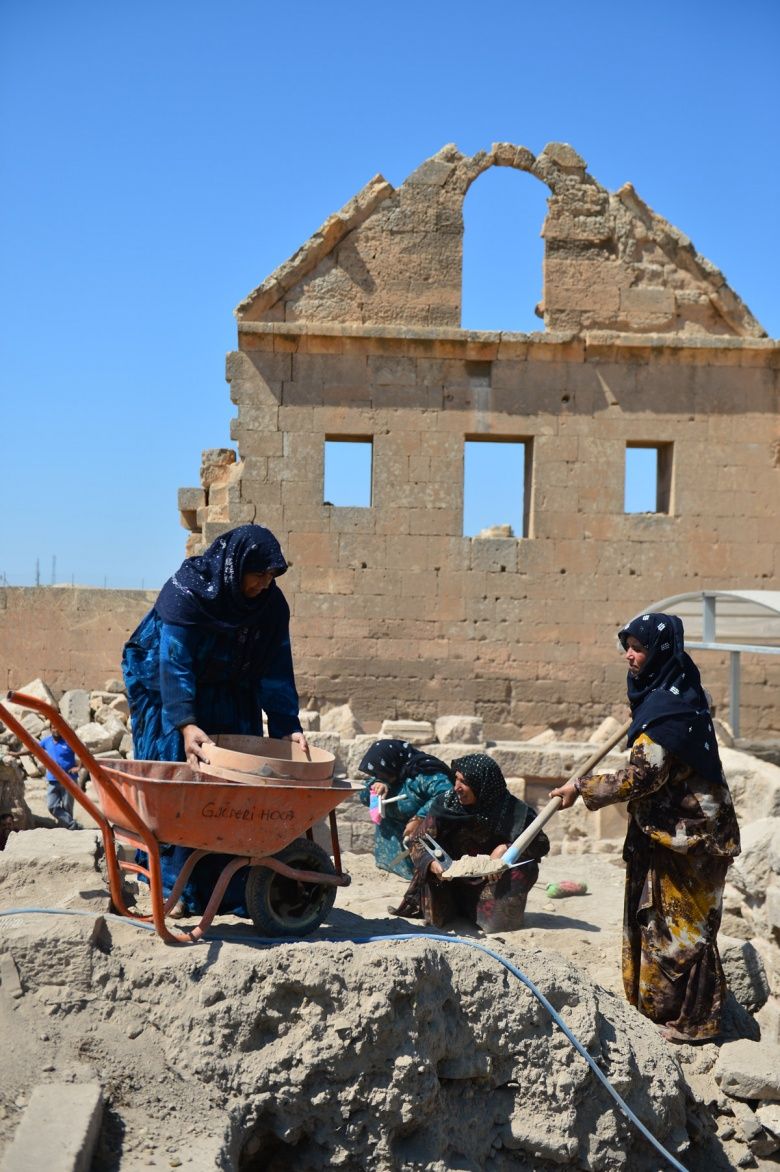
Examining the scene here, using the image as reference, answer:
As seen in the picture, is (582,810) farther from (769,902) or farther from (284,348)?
(284,348)

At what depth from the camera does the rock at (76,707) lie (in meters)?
12.8

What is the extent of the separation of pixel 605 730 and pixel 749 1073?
722 cm

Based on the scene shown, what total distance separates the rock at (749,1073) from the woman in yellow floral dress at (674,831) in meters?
0.20

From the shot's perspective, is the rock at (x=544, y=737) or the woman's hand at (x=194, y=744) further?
the rock at (x=544, y=737)

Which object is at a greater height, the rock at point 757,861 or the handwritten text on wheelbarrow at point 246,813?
the handwritten text on wheelbarrow at point 246,813

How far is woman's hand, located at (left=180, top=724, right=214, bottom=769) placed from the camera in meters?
4.31

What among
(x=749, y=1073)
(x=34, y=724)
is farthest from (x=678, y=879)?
(x=34, y=724)

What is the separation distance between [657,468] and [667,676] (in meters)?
8.35

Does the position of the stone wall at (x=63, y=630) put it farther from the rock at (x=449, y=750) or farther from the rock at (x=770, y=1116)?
the rock at (x=770, y=1116)

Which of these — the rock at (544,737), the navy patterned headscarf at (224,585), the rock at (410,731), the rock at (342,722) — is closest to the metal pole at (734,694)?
the rock at (544,737)

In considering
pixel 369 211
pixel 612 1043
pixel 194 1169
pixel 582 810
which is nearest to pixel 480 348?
pixel 369 211

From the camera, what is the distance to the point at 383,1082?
3.76 m

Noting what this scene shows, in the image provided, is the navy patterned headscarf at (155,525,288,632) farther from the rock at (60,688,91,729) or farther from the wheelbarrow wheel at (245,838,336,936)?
the rock at (60,688,91,729)

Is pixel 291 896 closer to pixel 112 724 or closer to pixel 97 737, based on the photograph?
pixel 97 737
